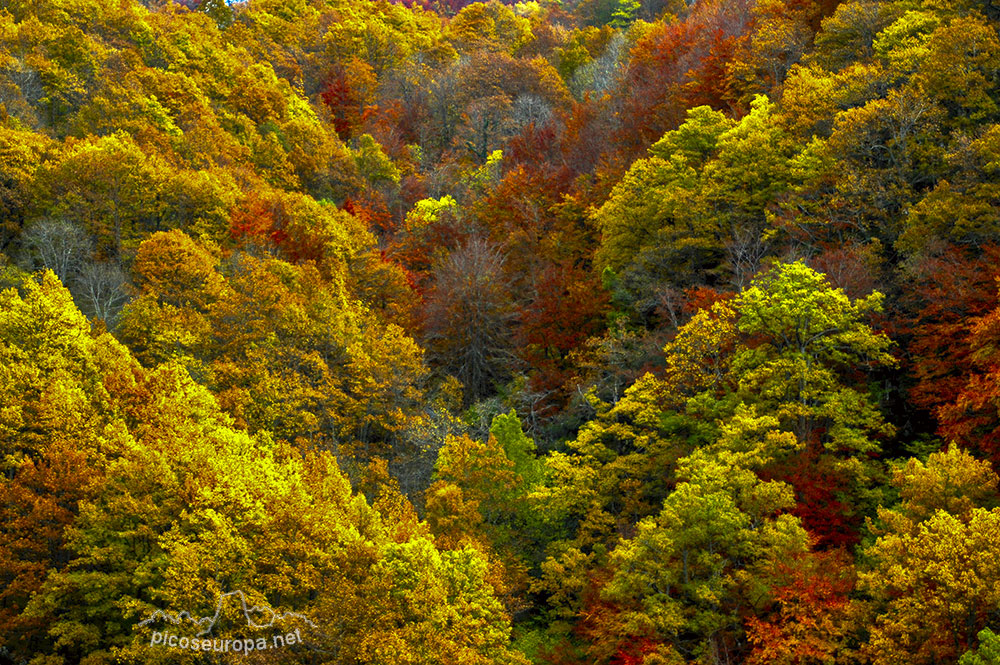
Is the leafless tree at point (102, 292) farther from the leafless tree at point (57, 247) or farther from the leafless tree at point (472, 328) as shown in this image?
the leafless tree at point (472, 328)

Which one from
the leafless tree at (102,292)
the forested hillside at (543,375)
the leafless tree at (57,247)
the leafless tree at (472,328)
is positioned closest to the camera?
the forested hillside at (543,375)

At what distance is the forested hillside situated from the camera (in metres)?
23.3

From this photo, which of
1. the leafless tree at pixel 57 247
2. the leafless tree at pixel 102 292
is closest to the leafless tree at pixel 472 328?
the leafless tree at pixel 102 292

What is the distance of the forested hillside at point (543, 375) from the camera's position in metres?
23.3

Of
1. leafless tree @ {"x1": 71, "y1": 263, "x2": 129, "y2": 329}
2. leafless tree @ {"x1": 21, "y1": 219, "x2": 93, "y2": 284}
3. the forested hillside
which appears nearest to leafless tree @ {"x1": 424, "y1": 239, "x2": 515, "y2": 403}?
the forested hillside

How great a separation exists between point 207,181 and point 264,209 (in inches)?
145

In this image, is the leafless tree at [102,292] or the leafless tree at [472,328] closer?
the leafless tree at [102,292]

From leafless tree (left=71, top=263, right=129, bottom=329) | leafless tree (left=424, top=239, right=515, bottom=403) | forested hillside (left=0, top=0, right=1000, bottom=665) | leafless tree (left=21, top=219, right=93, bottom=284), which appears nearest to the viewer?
forested hillside (left=0, top=0, right=1000, bottom=665)

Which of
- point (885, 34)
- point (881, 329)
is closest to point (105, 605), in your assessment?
point (881, 329)

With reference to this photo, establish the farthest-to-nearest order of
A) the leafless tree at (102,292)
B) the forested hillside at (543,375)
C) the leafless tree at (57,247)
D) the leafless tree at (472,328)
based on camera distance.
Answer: the leafless tree at (472,328)
the leafless tree at (57,247)
the leafless tree at (102,292)
the forested hillside at (543,375)

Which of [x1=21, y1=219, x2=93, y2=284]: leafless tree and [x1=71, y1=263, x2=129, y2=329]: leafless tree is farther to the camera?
[x1=21, y1=219, x2=93, y2=284]: leafless tree

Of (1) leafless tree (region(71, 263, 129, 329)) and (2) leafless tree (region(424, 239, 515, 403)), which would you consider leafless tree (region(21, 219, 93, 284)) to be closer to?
(1) leafless tree (region(71, 263, 129, 329))

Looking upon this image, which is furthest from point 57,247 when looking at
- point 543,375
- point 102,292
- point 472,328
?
point 543,375

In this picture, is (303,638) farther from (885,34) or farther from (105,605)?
(885,34)
